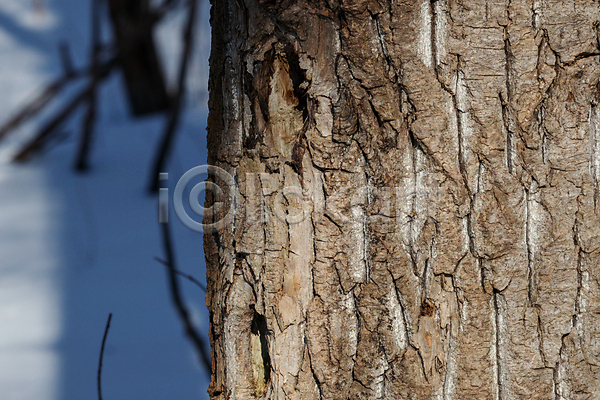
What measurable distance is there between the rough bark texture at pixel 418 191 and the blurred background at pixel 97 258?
165 centimetres

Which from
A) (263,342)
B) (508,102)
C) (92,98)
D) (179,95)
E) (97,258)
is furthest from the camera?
(92,98)

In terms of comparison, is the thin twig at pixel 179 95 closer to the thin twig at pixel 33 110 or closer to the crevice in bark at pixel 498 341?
the thin twig at pixel 33 110

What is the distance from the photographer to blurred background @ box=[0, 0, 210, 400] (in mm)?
2291

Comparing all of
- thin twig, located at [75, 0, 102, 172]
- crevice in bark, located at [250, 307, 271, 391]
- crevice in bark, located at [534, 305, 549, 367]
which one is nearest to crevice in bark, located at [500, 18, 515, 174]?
crevice in bark, located at [534, 305, 549, 367]

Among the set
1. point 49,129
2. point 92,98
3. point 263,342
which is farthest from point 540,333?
point 49,129

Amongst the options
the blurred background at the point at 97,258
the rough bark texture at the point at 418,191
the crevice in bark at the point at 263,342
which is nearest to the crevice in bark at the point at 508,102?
the rough bark texture at the point at 418,191

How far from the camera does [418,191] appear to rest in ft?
2.49

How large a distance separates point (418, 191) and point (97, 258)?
2930mm

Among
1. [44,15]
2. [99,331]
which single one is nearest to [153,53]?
[99,331]

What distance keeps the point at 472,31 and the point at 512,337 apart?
1.61ft

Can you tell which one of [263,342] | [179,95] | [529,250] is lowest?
[263,342]

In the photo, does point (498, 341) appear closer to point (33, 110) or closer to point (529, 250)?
point (529, 250)

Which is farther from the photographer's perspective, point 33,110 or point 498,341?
point 33,110

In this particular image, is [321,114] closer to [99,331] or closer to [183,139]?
[99,331]
